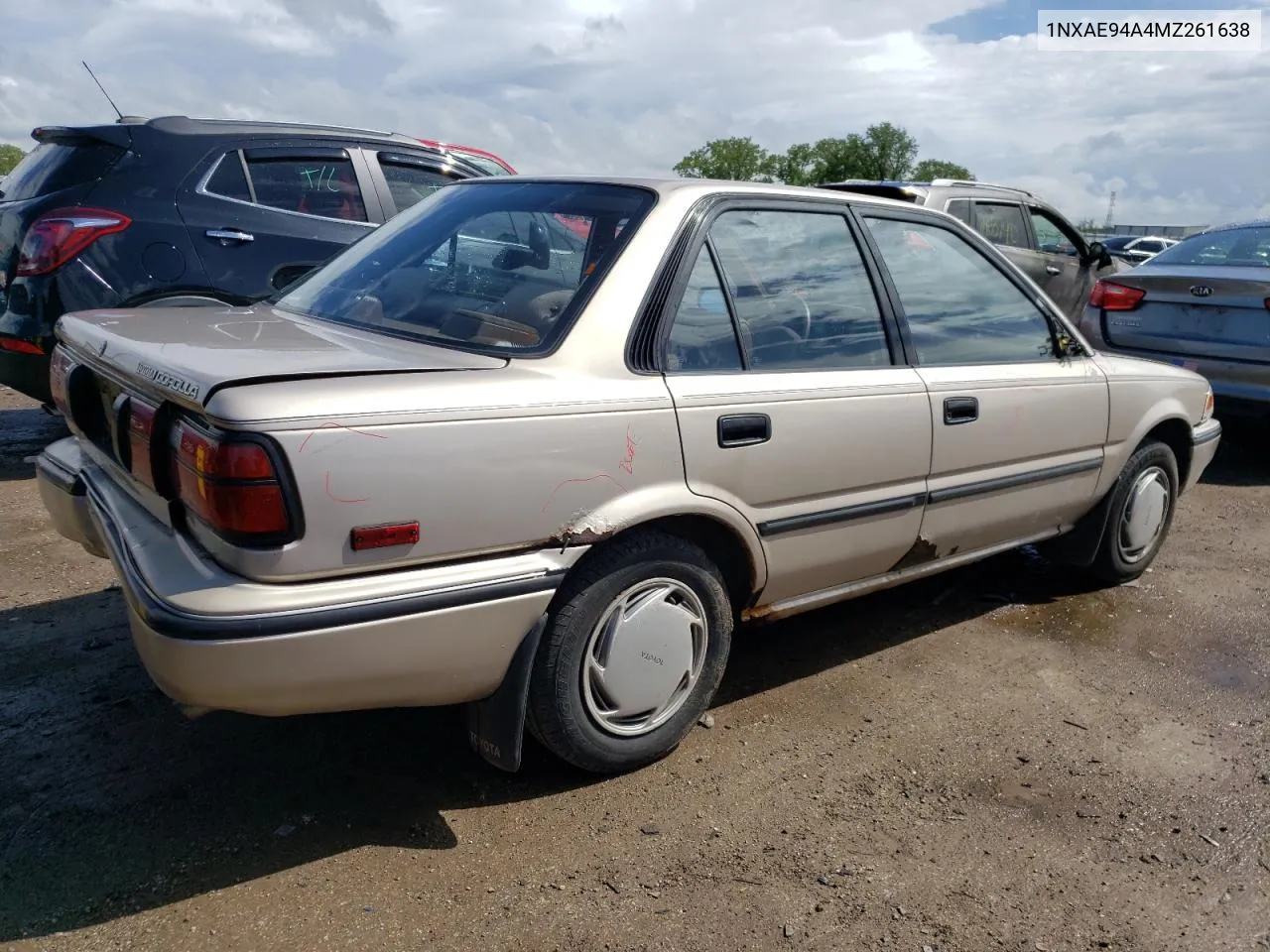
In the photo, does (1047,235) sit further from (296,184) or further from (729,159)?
(729,159)

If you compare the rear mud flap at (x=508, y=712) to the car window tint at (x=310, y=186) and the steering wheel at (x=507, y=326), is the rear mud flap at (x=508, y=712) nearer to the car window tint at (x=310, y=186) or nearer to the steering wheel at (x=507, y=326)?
the steering wheel at (x=507, y=326)

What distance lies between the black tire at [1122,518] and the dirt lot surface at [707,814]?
61 centimetres

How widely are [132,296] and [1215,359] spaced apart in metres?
6.22

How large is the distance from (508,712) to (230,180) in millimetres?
4367

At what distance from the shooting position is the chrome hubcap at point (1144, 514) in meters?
4.49

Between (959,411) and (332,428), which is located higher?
(332,428)

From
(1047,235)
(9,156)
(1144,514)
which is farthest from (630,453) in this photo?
(9,156)

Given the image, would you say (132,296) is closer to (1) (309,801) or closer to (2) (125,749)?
(2) (125,749)

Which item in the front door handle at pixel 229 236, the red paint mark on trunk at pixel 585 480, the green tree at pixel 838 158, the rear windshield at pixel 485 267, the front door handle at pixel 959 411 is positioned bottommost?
the front door handle at pixel 959 411

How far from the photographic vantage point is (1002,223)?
8.70 meters

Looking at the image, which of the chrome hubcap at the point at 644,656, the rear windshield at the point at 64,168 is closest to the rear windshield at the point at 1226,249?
the chrome hubcap at the point at 644,656

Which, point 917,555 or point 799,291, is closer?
point 799,291

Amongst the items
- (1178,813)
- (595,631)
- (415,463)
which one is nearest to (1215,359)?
(1178,813)

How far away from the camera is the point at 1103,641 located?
4.09m
